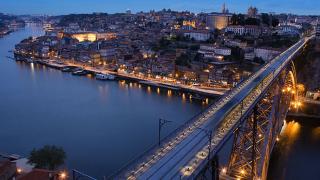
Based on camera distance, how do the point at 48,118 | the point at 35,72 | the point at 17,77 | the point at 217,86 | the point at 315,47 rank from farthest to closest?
the point at 35,72
the point at 17,77
the point at 315,47
the point at 217,86
the point at 48,118

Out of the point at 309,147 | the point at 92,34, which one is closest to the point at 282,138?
the point at 309,147

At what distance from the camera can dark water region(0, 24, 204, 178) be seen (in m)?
8.97

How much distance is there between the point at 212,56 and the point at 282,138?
36.6 feet

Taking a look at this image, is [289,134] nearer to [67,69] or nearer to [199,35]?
[67,69]

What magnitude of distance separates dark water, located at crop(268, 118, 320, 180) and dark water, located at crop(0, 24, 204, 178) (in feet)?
10.8

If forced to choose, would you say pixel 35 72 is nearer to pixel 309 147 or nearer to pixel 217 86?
pixel 217 86

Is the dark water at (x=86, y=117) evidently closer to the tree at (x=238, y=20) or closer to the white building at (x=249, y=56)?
the white building at (x=249, y=56)

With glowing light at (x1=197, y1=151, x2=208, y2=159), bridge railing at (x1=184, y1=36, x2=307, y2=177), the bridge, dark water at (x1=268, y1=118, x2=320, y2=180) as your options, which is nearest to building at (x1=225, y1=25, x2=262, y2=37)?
dark water at (x1=268, y1=118, x2=320, y2=180)

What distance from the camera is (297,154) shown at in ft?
30.1

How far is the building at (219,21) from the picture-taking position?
3547 cm

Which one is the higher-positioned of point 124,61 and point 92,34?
point 92,34

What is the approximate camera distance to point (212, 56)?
68.4ft

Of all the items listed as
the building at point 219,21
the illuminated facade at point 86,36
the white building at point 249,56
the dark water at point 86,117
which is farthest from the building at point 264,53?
the illuminated facade at point 86,36

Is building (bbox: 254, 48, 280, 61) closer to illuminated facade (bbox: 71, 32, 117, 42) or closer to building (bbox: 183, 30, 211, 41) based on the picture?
building (bbox: 183, 30, 211, 41)
